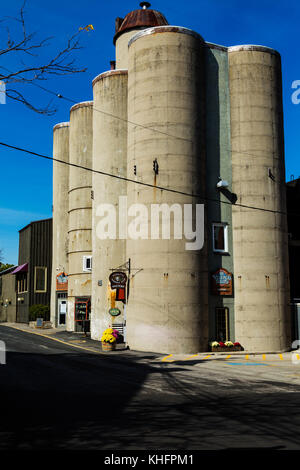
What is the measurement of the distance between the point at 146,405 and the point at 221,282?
16739 millimetres

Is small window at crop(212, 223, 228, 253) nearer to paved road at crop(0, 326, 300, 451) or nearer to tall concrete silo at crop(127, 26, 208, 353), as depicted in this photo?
tall concrete silo at crop(127, 26, 208, 353)

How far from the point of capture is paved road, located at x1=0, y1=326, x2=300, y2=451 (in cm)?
805

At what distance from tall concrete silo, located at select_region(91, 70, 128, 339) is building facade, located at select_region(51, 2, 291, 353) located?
20 centimetres

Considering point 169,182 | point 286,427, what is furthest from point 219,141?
point 286,427

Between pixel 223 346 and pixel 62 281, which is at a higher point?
pixel 62 281

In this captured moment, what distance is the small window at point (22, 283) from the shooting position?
4786 cm

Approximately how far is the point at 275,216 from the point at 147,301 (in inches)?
365

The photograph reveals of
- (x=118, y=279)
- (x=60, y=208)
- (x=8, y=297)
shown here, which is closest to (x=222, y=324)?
(x=118, y=279)

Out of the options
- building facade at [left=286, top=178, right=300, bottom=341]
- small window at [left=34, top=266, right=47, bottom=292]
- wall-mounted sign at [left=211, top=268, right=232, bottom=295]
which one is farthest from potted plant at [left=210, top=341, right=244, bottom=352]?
small window at [left=34, top=266, right=47, bottom=292]

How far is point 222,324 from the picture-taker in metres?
27.3

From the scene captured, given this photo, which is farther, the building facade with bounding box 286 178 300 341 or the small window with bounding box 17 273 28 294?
the small window with bounding box 17 273 28 294

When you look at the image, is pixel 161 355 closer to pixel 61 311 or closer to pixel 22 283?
pixel 61 311

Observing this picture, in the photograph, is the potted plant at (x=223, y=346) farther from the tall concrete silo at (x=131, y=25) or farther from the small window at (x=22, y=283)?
the small window at (x=22, y=283)
